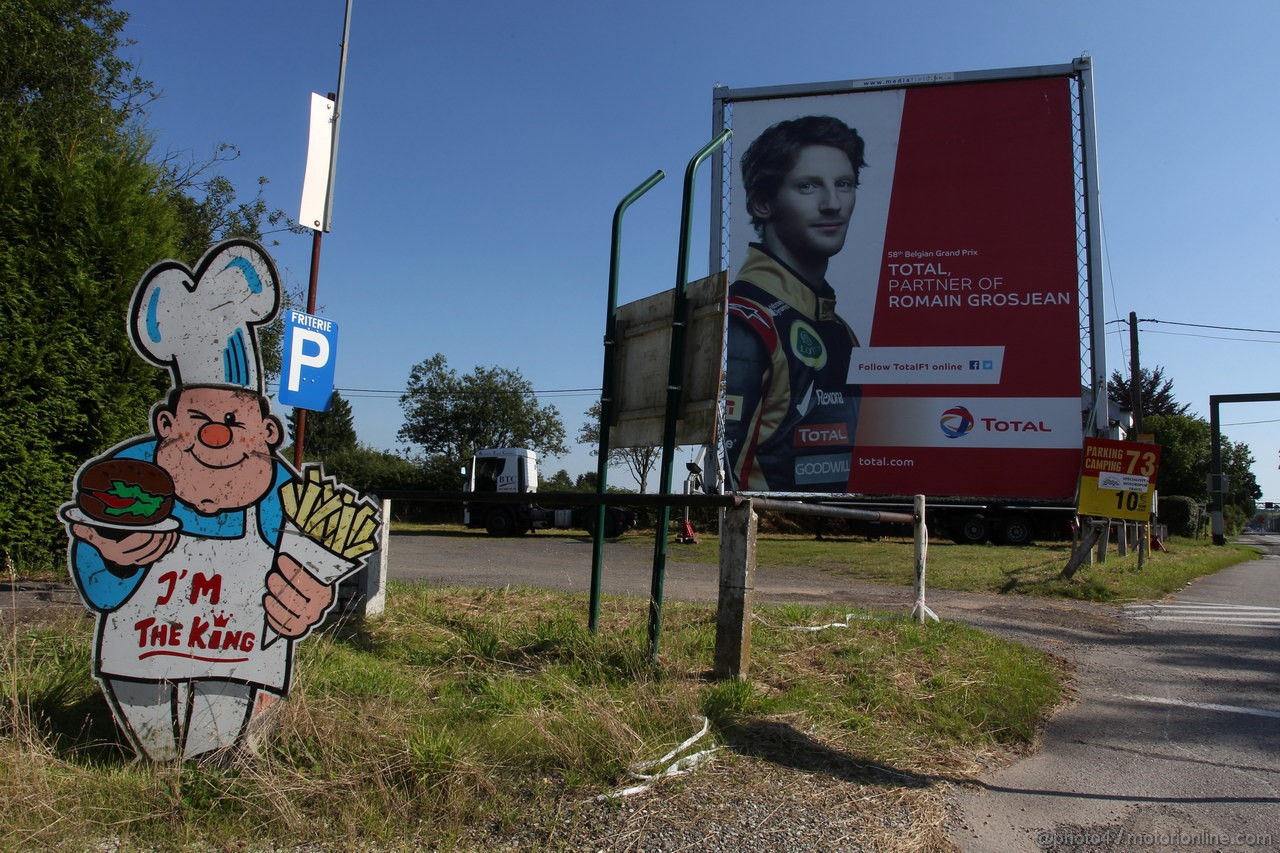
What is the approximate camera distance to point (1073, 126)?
55.3ft

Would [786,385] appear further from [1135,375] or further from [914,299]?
[1135,375]

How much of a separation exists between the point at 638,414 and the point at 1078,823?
324cm

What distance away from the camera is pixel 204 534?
3654 millimetres

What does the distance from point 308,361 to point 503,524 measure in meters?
17.4

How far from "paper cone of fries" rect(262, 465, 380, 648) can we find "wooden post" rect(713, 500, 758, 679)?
5.77ft

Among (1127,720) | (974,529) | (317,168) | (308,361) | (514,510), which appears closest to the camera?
(1127,720)

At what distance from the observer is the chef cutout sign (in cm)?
354

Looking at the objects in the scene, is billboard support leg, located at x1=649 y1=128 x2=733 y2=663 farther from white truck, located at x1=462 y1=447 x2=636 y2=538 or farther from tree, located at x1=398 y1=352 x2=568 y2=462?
tree, located at x1=398 y1=352 x2=568 y2=462

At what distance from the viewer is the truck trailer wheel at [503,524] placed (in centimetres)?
2623

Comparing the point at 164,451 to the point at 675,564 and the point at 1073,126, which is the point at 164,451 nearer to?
the point at 675,564

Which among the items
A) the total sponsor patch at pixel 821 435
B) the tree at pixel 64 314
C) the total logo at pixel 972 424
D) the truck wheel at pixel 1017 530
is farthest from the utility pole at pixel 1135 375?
the tree at pixel 64 314

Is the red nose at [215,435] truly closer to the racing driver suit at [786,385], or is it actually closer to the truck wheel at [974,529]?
the racing driver suit at [786,385]

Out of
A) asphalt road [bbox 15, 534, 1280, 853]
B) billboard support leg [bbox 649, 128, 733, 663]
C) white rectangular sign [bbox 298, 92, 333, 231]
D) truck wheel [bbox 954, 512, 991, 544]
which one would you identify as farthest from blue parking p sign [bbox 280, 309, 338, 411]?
truck wheel [bbox 954, 512, 991, 544]

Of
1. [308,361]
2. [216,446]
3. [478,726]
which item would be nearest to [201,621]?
[216,446]
